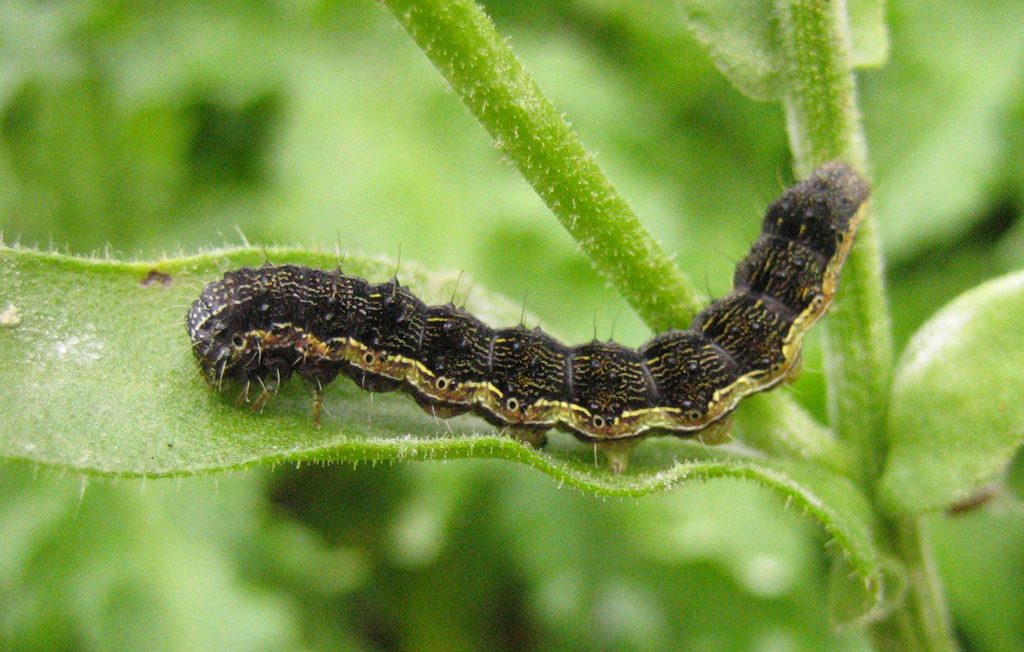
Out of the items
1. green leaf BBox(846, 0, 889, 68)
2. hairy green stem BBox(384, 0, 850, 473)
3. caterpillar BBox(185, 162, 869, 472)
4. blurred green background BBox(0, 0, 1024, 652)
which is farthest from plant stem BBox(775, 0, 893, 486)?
blurred green background BBox(0, 0, 1024, 652)

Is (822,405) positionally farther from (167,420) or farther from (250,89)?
(250,89)

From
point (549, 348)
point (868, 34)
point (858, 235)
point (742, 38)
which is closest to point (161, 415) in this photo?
point (549, 348)

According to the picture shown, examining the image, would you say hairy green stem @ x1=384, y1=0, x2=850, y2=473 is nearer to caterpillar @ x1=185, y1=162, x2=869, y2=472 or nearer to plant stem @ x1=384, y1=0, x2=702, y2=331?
plant stem @ x1=384, y1=0, x2=702, y2=331

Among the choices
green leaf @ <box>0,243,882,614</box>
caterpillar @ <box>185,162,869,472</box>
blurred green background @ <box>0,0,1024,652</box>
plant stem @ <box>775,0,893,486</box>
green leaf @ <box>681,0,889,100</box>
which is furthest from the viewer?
blurred green background @ <box>0,0,1024,652</box>

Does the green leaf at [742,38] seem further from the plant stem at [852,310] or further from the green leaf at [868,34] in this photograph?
the green leaf at [868,34]

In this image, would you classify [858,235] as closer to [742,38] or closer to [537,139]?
[742,38]

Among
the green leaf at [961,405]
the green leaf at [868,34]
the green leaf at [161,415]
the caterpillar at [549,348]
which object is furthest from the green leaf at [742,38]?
the green leaf at [161,415]
